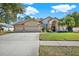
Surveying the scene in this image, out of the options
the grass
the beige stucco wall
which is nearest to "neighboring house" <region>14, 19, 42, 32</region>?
the beige stucco wall

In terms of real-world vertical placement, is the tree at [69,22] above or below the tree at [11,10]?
below

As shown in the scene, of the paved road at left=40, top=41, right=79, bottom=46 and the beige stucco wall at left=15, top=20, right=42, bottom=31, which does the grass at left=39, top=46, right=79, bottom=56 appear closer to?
the paved road at left=40, top=41, right=79, bottom=46

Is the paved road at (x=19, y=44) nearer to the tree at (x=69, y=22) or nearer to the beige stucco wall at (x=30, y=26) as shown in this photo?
the beige stucco wall at (x=30, y=26)

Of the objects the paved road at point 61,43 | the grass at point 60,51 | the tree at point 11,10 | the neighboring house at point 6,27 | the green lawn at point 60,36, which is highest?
the tree at point 11,10

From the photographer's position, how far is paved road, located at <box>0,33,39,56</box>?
2.27m

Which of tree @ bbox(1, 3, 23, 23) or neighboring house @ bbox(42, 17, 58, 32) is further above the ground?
tree @ bbox(1, 3, 23, 23)

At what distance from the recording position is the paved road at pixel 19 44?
227cm

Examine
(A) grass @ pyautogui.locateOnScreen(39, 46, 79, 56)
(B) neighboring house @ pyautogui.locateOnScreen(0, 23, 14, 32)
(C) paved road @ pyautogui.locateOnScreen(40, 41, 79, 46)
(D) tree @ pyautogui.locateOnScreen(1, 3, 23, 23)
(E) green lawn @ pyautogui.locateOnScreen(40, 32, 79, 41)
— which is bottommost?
(A) grass @ pyautogui.locateOnScreen(39, 46, 79, 56)

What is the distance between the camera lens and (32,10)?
7.50 ft

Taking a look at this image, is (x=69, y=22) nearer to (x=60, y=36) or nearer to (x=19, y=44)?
(x=60, y=36)

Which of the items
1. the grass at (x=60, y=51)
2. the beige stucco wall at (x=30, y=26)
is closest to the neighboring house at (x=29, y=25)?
the beige stucco wall at (x=30, y=26)

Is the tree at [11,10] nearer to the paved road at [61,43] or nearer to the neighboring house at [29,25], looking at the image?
the neighboring house at [29,25]

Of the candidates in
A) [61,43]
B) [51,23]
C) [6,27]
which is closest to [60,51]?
[61,43]

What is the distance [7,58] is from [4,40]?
208mm
